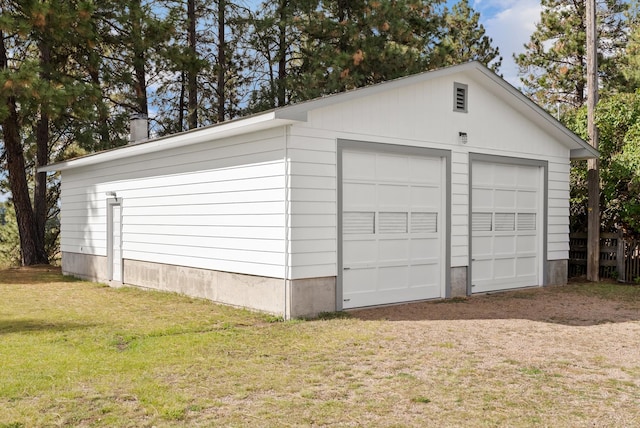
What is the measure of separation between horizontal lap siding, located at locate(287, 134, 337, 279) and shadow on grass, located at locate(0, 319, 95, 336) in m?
3.02

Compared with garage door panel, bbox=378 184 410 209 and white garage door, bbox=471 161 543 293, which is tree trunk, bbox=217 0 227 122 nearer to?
white garage door, bbox=471 161 543 293

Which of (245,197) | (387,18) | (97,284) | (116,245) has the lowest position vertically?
(97,284)

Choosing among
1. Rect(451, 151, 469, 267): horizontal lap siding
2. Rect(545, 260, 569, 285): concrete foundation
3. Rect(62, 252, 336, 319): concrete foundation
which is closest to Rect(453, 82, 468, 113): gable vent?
Rect(451, 151, 469, 267): horizontal lap siding

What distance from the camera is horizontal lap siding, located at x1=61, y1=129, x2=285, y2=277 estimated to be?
8.62 m

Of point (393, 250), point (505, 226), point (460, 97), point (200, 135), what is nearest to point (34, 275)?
point (200, 135)

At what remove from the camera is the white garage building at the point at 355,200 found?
849cm

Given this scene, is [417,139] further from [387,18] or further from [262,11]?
[262,11]

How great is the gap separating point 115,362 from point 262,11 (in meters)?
17.9

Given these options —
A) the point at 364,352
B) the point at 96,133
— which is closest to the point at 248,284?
the point at 364,352

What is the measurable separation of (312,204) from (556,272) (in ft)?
20.9

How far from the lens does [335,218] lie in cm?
872

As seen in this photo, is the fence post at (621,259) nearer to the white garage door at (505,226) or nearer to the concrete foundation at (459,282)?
the white garage door at (505,226)

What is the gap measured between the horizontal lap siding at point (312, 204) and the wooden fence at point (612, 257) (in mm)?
7553

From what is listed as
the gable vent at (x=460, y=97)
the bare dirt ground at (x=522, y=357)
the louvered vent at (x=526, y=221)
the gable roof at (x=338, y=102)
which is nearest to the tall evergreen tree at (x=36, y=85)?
the gable roof at (x=338, y=102)
